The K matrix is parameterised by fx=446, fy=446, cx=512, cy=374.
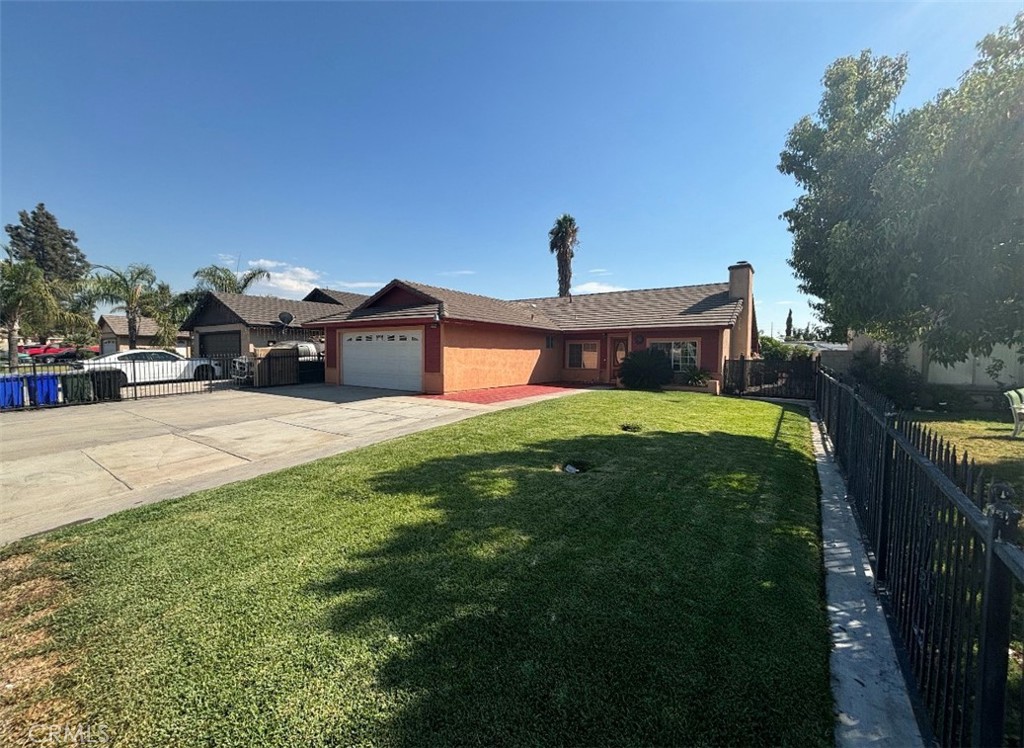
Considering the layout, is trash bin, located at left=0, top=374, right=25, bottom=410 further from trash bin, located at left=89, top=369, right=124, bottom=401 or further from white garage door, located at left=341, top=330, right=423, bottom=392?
white garage door, located at left=341, top=330, right=423, bottom=392

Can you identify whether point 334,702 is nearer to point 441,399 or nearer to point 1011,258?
point 1011,258

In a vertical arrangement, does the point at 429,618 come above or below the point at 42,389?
below

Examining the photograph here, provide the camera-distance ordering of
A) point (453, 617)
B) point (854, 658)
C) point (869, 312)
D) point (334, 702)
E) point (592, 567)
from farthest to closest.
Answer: point (869, 312) → point (592, 567) → point (453, 617) → point (854, 658) → point (334, 702)

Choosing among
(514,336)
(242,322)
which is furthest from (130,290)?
(514,336)

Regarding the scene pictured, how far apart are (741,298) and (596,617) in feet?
69.4

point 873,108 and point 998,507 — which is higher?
point 873,108

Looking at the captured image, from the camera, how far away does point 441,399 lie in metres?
15.3

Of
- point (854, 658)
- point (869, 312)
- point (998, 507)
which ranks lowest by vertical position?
point (854, 658)

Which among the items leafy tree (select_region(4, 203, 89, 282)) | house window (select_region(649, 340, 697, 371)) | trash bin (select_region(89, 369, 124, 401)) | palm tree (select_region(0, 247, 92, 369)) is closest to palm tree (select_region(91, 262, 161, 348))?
palm tree (select_region(0, 247, 92, 369))

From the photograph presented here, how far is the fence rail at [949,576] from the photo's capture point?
179cm

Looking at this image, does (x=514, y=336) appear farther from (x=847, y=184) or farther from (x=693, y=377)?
(x=847, y=184)

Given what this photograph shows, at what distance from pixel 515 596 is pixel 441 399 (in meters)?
12.2

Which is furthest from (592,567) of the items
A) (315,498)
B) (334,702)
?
(315,498)

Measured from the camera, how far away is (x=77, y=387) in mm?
14711
